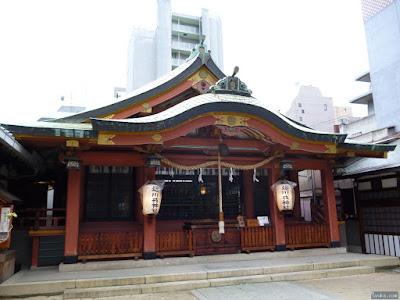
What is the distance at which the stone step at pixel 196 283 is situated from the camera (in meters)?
7.46

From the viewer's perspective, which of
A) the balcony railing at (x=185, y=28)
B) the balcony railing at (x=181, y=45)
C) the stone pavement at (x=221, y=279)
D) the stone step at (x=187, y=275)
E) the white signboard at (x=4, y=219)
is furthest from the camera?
the balcony railing at (x=185, y=28)

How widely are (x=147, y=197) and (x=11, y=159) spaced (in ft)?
14.2

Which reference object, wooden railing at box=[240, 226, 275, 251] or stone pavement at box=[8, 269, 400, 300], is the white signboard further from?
wooden railing at box=[240, 226, 275, 251]

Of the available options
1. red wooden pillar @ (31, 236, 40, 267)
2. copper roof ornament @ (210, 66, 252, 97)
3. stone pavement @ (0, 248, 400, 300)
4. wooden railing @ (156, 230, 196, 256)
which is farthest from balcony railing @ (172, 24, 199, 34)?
stone pavement @ (0, 248, 400, 300)

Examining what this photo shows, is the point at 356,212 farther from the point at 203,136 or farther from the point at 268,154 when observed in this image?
the point at 203,136

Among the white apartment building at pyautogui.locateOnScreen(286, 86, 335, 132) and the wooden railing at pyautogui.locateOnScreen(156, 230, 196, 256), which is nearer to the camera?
the wooden railing at pyautogui.locateOnScreen(156, 230, 196, 256)

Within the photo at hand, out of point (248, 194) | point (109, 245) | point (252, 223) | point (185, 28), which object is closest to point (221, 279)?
point (252, 223)

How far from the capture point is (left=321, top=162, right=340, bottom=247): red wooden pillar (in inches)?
461

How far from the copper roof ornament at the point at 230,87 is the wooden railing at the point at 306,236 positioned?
5.21 metres

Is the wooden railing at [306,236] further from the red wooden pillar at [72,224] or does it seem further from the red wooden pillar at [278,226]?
the red wooden pillar at [72,224]

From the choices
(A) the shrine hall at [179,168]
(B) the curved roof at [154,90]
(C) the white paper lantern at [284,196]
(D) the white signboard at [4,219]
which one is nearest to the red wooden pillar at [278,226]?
(A) the shrine hall at [179,168]

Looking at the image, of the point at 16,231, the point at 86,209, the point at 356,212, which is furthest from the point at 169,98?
the point at 356,212

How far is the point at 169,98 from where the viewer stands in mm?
11625

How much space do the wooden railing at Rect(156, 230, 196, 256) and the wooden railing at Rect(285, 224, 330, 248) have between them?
3.59 metres
